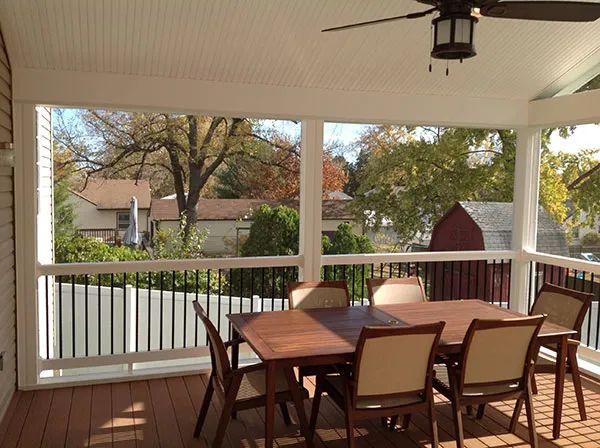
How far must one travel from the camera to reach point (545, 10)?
2.79 m

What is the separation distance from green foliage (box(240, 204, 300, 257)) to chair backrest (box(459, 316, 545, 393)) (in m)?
4.01

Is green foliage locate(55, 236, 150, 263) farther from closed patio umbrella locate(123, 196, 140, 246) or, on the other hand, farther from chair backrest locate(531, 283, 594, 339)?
chair backrest locate(531, 283, 594, 339)

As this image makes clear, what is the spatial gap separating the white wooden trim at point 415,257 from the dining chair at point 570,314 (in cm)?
148

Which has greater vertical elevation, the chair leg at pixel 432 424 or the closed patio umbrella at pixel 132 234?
the closed patio umbrella at pixel 132 234

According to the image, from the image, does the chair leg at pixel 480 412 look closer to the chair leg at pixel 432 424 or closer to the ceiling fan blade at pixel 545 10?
the chair leg at pixel 432 424

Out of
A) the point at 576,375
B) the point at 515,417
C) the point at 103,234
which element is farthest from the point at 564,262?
the point at 103,234

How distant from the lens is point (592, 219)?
209 inches

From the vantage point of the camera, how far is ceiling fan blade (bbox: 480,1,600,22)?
270 cm

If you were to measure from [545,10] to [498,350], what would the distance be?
1816mm

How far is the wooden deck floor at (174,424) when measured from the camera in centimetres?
362

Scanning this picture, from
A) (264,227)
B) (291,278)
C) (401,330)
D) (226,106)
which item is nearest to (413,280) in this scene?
(291,278)

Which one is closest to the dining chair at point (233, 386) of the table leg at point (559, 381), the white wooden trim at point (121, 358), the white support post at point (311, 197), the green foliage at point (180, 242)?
the white wooden trim at point (121, 358)

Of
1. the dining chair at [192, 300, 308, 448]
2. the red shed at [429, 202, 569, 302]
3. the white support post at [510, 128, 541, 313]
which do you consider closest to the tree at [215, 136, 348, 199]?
the red shed at [429, 202, 569, 302]

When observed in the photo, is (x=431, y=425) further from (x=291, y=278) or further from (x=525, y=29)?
(x=525, y=29)
